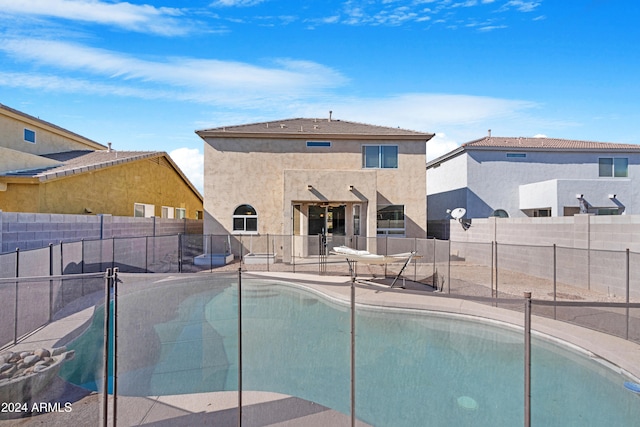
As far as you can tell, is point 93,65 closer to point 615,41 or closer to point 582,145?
point 615,41

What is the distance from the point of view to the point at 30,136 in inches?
720

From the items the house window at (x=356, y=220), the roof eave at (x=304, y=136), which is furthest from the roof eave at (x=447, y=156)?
the house window at (x=356, y=220)

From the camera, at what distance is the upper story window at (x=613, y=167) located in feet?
71.2

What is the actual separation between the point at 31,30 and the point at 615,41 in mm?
22654

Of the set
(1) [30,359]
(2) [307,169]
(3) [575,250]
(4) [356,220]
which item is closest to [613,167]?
(3) [575,250]

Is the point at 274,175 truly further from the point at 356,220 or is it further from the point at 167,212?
the point at 167,212

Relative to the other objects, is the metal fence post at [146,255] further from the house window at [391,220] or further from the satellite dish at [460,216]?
the satellite dish at [460,216]

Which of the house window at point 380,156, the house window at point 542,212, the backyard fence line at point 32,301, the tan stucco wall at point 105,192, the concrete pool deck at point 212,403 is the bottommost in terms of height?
the concrete pool deck at point 212,403

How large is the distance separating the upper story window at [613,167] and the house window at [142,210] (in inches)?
1058

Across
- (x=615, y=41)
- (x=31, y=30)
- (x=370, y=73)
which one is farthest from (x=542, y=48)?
(x=31, y=30)

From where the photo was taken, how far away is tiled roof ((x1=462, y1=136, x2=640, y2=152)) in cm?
2159

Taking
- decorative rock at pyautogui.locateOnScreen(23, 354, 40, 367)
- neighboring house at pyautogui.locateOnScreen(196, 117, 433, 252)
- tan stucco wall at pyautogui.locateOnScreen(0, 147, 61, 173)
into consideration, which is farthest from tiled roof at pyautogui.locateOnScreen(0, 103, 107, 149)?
decorative rock at pyautogui.locateOnScreen(23, 354, 40, 367)

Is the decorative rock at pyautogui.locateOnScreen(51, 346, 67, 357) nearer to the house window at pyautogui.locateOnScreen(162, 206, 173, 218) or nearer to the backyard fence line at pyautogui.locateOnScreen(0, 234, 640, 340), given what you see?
the backyard fence line at pyautogui.locateOnScreen(0, 234, 640, 340)

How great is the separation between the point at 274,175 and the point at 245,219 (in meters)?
2.66
